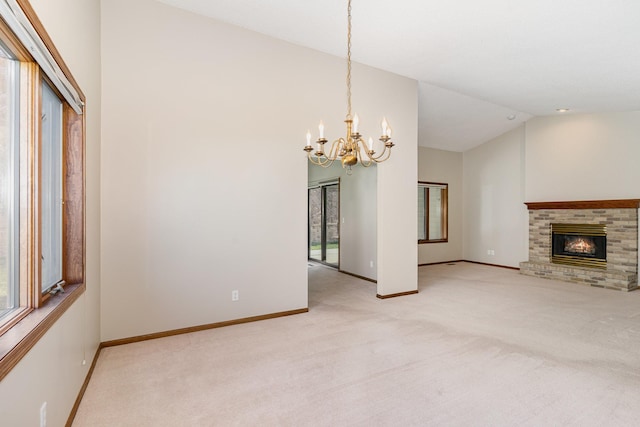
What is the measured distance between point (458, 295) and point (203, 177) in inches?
157

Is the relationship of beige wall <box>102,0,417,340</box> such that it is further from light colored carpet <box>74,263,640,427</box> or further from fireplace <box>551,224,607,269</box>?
fireplace <box>551,224,607,269</box>

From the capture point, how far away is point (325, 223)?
7.80 meters

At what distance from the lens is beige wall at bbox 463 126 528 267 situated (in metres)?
7.16

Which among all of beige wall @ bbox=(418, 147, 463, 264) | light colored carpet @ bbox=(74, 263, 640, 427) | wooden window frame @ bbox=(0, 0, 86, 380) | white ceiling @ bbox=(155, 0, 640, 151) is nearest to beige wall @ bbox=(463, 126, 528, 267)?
beige wall @ bbox=(418, 147, 463, 264)

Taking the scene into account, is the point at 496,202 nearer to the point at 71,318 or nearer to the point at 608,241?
the point at 608,241

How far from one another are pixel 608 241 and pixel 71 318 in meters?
7.60

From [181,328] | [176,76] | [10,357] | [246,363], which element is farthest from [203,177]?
[10,357]

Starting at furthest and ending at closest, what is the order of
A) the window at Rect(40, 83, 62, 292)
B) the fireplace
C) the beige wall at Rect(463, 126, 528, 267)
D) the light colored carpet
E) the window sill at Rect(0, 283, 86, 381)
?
the beige wall at Rect(463, 126, 528, 267)
the fireplace
the light colored carpet
the window at Rect(40, 83, 62, 292)
the window sill at Rect(0, 283, 86, 381)

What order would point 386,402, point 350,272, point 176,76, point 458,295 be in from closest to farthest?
point 386,402
point 176,76
point 458,295
point 350,272

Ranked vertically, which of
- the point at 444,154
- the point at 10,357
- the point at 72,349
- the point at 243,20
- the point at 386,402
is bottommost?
the point at 386,402

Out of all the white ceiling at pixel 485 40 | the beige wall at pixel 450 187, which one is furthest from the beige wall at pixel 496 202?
the white ceiling at pixel 485 40

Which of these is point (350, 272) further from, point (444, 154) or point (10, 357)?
point (10, 357)

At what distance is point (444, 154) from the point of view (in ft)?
26.7

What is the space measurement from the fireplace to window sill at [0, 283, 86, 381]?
759cm
